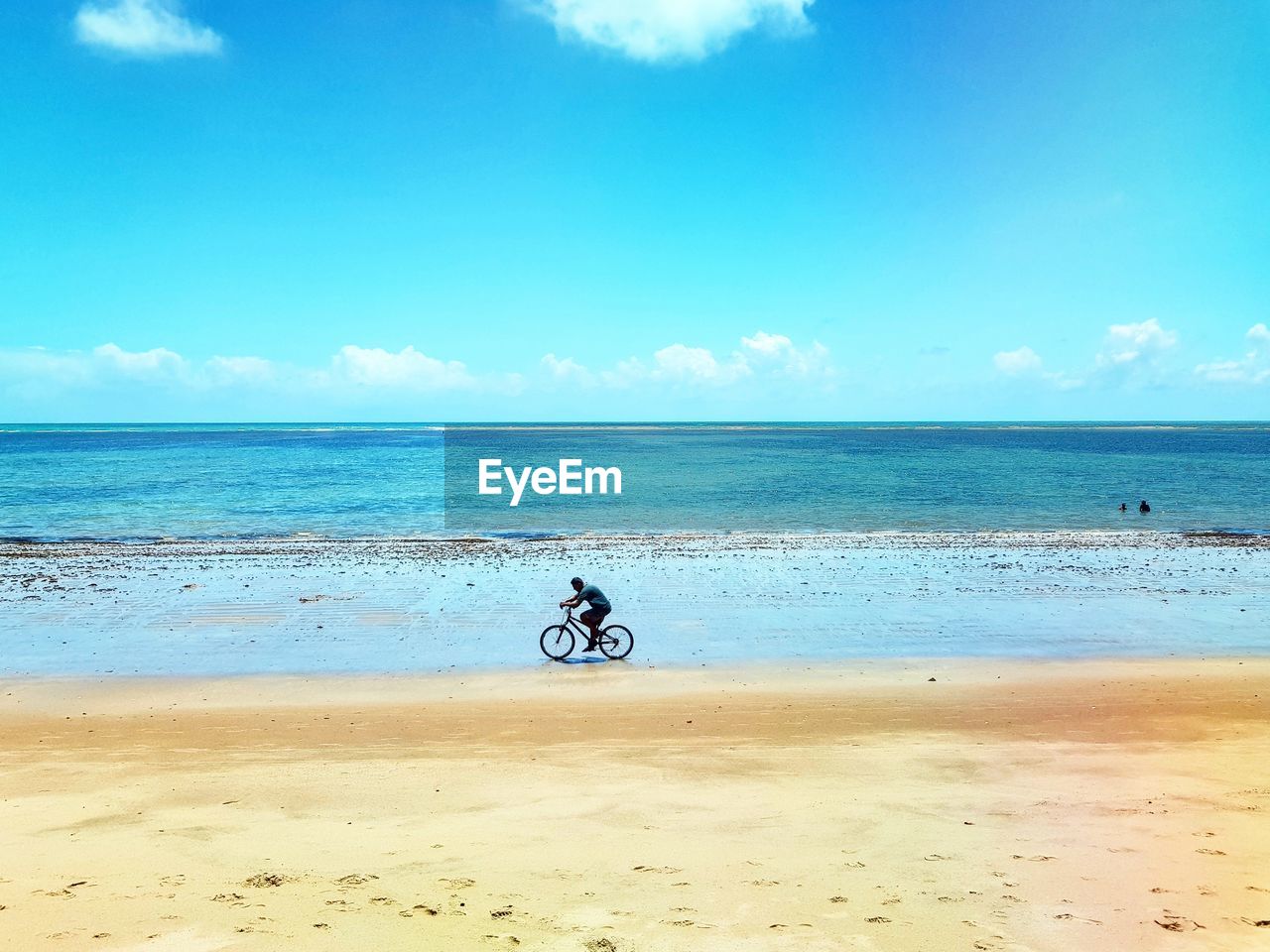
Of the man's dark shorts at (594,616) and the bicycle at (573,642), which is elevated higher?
the man's dark shorts at (594,616)

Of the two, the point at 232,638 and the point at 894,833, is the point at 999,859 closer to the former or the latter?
the point at 894,833

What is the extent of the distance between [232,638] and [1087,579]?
24.3m

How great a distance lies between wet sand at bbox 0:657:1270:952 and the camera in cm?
757

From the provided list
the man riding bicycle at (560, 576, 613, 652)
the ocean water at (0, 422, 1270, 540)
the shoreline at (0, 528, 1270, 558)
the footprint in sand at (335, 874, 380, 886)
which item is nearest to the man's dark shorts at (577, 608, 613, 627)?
the man riding bicycle at (560, 576, 613, 652)

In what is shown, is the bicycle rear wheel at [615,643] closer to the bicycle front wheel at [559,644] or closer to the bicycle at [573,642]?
the bicycle at [573,642]

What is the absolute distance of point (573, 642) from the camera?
18484 mm

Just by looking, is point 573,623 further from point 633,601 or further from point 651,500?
point 651,500

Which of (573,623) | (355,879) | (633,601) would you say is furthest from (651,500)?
(355,879)

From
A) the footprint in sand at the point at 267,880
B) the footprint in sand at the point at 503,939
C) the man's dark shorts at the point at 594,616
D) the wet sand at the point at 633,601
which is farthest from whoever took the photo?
the wet sand at the point at 633,601

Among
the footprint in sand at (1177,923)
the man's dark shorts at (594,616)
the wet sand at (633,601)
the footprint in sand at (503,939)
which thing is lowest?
the wet sand at (633,601)

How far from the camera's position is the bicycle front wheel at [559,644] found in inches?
717

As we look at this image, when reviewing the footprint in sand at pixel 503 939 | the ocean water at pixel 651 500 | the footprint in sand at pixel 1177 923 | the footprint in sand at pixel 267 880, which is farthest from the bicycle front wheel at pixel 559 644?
the ocean water at pixel 651 500

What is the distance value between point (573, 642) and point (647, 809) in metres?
8.15

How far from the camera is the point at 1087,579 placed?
26.2 m
